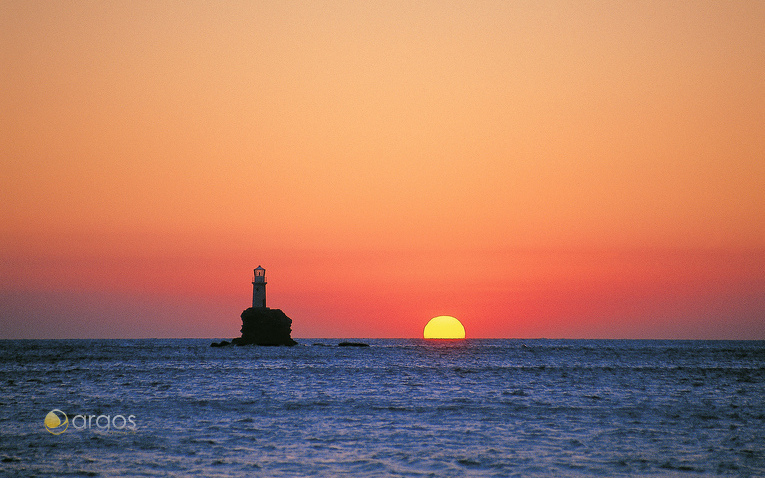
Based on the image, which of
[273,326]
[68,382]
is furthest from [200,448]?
[273,326]

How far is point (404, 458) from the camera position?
21062mm

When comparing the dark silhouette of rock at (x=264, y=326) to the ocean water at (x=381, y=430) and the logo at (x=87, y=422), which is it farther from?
the logo at (x=87, y=422)

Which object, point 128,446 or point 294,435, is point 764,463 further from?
point 128,446

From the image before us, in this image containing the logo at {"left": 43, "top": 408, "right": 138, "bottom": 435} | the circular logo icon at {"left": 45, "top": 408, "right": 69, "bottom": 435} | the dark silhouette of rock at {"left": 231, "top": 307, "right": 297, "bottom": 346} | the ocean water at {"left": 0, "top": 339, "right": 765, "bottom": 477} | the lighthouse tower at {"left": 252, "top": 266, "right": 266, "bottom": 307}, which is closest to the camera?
the ocean water at {"left": 0, "top": 339, "right": 765, "bottom": 477}

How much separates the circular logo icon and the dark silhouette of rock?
8290cm

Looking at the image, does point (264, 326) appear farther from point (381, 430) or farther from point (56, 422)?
point (381, 430)

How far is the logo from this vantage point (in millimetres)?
26641

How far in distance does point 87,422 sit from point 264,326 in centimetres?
8929

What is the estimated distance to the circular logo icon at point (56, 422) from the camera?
26123 millimetres

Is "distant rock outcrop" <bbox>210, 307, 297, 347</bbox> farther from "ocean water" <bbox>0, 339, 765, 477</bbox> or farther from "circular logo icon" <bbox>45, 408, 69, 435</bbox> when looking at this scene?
"circular logo icon" <bbox>45, 408, 69, 435</bbox>

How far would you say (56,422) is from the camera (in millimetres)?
28391

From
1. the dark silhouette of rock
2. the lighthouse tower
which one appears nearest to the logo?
the lighthouse tower

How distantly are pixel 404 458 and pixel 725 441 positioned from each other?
11.9 meters

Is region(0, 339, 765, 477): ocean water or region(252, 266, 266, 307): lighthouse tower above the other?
region(252, 266, 266, 307): lighthouse tower
